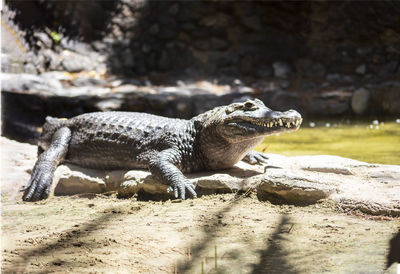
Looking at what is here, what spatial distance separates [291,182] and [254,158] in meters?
1.31

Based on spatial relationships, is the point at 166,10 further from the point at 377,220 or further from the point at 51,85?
the point at 377,220

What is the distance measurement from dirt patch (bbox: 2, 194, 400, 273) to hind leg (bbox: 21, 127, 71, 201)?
620 mm

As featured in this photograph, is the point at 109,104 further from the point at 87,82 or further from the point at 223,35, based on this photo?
the point at 223,35

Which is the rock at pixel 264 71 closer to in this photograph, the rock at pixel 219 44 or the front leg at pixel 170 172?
the rock at pixel 219 44

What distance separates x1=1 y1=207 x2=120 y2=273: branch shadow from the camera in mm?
2502

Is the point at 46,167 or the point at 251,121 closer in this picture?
the point at 251,121

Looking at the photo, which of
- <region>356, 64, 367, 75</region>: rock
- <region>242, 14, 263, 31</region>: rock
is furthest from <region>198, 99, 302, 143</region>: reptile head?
<region>242, 14, 263, 31</region>: rock

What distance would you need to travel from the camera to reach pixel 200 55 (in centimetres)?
1184

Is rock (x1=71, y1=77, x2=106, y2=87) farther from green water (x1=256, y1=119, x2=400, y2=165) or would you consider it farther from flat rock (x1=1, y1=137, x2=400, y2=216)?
green water (x1=256, y1=119, x2=400, y2=165)

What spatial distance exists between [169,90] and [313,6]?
514 centimetres

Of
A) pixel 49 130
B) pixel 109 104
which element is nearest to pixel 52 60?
pixel 109 104

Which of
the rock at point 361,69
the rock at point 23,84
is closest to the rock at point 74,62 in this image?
the rock at point 23,84

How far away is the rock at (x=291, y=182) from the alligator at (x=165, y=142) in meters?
0.14

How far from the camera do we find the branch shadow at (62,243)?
2502 millimetres
